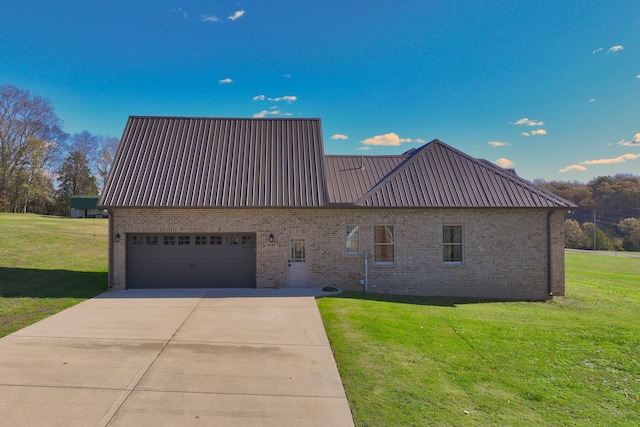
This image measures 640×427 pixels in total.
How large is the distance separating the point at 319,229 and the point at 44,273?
12409 mm

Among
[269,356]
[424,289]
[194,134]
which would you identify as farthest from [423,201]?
[194,134]

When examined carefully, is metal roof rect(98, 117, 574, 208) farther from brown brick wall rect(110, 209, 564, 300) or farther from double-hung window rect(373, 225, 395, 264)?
double-hung window rect(373, 225, 395, 264)

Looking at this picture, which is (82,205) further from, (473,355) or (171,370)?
(473,355)

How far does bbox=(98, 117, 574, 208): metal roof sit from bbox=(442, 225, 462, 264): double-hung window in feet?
3.34

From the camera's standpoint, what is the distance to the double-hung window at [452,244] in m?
14.7

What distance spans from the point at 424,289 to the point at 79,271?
1615 centimetres

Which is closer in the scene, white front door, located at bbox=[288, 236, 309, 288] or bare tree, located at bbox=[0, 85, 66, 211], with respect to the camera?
white front door, located at bbox=[288, 236, 309, 288]

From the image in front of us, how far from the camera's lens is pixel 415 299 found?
1329cm

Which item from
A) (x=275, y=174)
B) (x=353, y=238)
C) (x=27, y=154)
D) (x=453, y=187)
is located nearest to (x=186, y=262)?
(x=275, y=174)

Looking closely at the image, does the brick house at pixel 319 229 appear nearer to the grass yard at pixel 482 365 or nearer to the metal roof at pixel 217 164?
the metal roof at pixel 217 164

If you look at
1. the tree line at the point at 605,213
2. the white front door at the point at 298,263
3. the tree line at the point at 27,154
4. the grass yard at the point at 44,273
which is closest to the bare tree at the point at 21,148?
the tree line at the point at 27,154

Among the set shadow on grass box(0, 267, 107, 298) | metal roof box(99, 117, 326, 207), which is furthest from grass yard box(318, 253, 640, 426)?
shadow on grass box(0, 267, 107, 298)

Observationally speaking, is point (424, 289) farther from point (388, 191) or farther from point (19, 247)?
point (19, 247)

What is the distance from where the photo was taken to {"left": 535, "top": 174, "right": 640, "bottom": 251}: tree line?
61.0 m
